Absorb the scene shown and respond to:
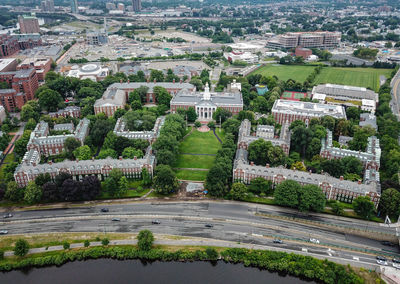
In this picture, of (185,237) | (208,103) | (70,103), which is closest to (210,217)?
(185,237)

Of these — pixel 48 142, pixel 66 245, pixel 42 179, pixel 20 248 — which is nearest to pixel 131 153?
pixel 42 179

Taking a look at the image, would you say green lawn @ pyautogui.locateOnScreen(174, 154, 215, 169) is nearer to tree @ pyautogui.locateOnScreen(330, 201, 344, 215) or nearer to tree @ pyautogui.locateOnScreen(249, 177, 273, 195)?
tree @ pyautogui.locateOnScreen(249, 177, 273, 195)

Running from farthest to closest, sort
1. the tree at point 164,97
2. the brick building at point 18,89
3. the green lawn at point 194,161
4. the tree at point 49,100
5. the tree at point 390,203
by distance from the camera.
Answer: the tree at point 164,97 < the brick building at point 18,89 < the tree at point 49,100 < the green lawn at point 194,161 < the tree at point 390,203

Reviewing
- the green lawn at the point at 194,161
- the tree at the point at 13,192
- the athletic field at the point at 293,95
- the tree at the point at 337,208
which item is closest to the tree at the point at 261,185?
the tree at the point at 337,208

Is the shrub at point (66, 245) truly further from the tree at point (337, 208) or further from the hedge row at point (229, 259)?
the tree at point (337, 208)

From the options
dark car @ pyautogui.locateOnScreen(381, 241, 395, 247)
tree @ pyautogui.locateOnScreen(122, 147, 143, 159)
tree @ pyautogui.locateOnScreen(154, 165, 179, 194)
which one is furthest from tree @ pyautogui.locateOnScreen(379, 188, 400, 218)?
tree @ pyautogui.locateOnScreen(122, 147, 143, 159)

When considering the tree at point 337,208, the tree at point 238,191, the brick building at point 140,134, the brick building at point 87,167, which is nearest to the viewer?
the tree at point 337,208

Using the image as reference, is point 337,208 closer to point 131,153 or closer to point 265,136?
point 265,136

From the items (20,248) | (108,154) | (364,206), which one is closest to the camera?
(20,248)
